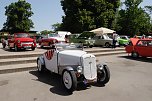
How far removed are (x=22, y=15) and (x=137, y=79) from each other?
52961mm

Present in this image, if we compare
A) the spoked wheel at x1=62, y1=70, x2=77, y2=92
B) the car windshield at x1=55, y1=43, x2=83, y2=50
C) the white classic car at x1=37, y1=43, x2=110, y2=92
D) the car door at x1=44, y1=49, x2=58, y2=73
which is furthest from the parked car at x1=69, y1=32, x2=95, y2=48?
the spoked wheel at x1=62, y1=70, x2=77, y2=92

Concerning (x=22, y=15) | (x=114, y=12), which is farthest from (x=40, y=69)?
(x=22, y=15)

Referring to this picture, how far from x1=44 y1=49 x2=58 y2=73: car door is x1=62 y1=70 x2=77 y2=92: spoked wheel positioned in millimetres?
1334

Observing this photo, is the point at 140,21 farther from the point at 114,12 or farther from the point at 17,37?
the point at 17,37

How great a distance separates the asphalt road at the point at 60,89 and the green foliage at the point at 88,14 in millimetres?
27629

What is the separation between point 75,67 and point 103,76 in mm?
1137

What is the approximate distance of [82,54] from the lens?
25.7ft

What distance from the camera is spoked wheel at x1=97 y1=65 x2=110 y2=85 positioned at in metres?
8.10

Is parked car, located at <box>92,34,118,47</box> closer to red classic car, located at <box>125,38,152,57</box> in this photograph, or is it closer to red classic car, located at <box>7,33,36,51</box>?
red classic car, located at <box>125,38,152,57</box>

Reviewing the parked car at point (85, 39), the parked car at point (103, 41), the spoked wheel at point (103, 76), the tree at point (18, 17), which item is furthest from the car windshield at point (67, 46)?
the tree at point (18, 17)

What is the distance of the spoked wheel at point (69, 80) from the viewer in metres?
7.09

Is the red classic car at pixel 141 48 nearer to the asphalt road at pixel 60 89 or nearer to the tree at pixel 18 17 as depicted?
the asphalt road at pixel 60 89

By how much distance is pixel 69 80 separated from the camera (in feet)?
24.0

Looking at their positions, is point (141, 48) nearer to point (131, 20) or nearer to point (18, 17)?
point (131, 20)
